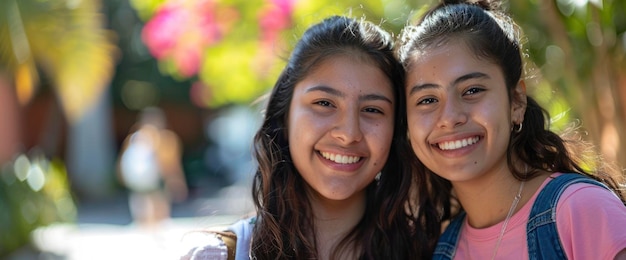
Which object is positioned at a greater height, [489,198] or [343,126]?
[343,126]

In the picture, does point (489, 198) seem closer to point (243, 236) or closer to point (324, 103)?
point (324, 103)

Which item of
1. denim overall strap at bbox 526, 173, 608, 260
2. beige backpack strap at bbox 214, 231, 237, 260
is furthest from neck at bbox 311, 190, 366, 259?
denim overall strap at bbox 526, 173, 608, 260

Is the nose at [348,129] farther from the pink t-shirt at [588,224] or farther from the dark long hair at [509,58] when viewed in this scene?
the pink t-shirt at [588,224]

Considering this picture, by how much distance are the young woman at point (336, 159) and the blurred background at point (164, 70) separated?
307 mm

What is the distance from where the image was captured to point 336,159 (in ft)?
9.57

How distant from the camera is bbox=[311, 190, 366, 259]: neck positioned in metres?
3.08

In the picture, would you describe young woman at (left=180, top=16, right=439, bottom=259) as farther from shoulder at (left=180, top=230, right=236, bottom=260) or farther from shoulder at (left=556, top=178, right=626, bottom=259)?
shoulder at (left=556, top=178, right=626, bottom=259)

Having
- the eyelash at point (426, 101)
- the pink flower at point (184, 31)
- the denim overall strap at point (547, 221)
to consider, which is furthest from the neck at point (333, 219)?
the pink flower at point (184, 31)

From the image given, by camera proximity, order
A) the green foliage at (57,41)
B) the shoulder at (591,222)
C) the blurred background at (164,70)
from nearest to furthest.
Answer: the shoulder at (591,222) < the blurred background at (164,70) < the green foliage at (57,41)

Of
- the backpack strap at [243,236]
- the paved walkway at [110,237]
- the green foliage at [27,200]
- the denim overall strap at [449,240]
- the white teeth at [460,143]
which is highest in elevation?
the white teeth at [460,143]

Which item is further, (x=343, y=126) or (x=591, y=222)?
(x=343, y=126)

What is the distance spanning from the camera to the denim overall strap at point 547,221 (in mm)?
2484

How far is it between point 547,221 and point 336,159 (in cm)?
77

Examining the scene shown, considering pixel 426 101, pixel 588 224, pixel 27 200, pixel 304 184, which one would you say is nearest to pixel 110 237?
pixel 27 200
